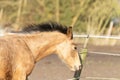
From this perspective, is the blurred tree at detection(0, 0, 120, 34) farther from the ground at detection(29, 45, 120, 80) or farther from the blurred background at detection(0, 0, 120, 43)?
the ground at detection(29, 45, 120, 80)

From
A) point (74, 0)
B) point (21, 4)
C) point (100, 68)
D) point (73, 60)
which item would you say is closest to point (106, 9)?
point (74, 0)

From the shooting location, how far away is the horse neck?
8.59m

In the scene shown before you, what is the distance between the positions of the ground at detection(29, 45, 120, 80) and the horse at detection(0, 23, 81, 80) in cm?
318

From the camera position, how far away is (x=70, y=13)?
21.0 metres

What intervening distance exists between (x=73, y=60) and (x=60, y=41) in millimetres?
408

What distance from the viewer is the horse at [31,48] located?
8062mm

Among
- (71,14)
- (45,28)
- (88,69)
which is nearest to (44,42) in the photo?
(45,28)

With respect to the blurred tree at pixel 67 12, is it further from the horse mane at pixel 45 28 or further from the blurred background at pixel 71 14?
the horse mane at pixel 45 28

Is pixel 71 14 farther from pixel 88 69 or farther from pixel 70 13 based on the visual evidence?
pixel 88 69

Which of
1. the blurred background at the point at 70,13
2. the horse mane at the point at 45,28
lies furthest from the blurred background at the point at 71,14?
the horse mane at the point at 45,28

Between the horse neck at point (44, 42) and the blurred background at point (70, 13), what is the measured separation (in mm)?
11928

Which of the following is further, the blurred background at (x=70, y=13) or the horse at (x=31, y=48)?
the blurred background at (x=70, y=13)

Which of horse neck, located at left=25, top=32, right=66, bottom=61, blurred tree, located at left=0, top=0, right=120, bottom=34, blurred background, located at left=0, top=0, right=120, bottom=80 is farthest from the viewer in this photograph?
blurred tree, located at left=0, top=0, right=120, bottom=34

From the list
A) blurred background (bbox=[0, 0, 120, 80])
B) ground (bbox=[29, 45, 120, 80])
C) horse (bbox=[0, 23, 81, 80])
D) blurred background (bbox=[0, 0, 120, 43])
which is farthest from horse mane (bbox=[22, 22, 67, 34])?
blurred background (bbox=[0, 0, 120, 43])
